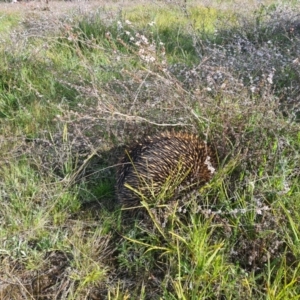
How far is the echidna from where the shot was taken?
2.40 metres

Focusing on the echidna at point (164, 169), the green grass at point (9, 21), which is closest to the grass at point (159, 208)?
the echidna at point (164, 169)

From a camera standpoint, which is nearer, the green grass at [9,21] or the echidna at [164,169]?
the echidna at [164,169]

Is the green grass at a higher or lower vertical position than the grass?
lower

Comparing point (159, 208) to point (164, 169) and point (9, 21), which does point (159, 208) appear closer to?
point (164, 169)

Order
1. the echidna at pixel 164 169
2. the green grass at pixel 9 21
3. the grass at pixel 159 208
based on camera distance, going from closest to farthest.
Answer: the grass at pixel 159 208, the echidna at pixel 164 169, the green grass at pixel 9 21

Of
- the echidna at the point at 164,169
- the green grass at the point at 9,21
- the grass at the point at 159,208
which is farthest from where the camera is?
the green grass at the point at 9,21

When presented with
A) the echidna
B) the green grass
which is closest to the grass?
the echidna

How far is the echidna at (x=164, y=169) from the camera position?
240cm

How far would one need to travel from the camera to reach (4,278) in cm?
216

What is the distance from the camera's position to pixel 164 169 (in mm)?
2443

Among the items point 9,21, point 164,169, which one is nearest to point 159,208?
point 164,169

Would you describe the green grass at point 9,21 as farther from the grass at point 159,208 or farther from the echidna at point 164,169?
the echidna at point 164,169

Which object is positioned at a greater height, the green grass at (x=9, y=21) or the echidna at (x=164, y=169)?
the echidna at (x=164, y=169)

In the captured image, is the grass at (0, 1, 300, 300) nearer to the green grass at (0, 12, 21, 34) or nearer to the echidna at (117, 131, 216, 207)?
the echidna at (117, 131, 216, 207)
